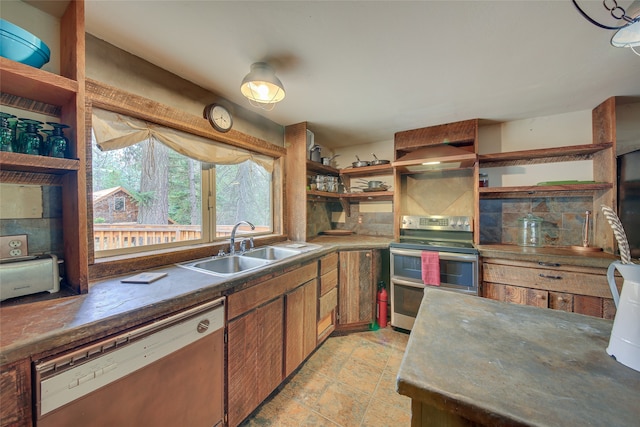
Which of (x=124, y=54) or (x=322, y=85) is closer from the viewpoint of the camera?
(x=124, y=54)

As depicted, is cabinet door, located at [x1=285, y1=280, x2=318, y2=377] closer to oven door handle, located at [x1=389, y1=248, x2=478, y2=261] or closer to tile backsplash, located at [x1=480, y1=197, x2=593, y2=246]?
oven door handle, located at [x1=389, y1=248, x2=478, y2=261]

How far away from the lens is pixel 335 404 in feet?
5.14

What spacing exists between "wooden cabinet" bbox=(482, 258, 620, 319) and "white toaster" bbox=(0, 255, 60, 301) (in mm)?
3009

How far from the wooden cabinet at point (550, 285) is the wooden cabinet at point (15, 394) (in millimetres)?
2862

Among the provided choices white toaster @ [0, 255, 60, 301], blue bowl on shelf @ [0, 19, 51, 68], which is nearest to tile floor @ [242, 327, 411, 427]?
white toaster @ [0, 255, 60, 301]

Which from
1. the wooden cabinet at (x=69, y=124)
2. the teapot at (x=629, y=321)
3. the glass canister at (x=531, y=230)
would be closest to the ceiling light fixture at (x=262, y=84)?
the wooden cabinet at (x=69, y=124)

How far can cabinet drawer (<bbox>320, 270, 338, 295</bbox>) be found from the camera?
217 cm

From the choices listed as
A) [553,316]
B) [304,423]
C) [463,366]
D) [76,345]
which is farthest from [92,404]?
[553,316]

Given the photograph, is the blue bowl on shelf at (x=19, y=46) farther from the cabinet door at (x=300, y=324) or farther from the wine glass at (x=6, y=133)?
the cabinet door at (x=300, y=324)

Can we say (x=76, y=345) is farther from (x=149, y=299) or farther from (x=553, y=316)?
(x=553, y=316)

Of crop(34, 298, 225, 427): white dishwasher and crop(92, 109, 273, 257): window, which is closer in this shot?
crop(34, 298, 225, 427): white dishwasher

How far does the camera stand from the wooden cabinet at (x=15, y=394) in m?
0.66

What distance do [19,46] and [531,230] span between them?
3815 millimetres

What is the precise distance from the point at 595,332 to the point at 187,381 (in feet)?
5.44
